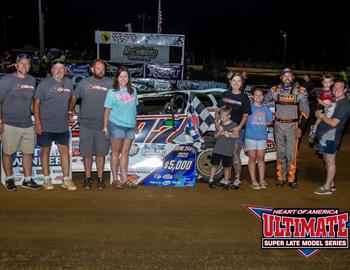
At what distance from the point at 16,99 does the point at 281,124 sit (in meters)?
3.82

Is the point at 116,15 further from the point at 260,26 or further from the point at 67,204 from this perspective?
the point at 67,204

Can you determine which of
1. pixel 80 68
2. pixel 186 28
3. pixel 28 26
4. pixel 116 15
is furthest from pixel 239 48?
pixel 80 68

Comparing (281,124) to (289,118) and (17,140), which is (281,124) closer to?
(289,118)

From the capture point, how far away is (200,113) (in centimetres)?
750

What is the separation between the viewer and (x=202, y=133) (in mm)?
7668

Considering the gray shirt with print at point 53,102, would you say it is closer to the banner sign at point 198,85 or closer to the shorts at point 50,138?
the shorts at point 50,138

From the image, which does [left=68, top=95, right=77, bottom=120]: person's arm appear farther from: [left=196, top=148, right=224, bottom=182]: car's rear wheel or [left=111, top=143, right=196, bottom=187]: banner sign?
[left=196, top=148, right=224, bottom=182]: car's rear wheel

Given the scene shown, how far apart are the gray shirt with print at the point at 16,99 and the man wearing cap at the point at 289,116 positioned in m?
3.51

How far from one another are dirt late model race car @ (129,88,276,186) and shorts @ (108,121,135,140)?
586 mm

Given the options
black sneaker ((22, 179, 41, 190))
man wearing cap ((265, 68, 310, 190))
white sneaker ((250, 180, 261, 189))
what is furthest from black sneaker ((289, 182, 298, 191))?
black sneaker ((22, 179, 41, 190))

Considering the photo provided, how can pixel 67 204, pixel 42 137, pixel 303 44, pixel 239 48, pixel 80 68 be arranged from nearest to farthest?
1. pixel 67 204
2. pixel 42 137
3. pixel 80 68
4. pixel 303 44
5. pixel 239 48

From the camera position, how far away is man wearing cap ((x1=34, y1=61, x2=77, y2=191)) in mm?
6516

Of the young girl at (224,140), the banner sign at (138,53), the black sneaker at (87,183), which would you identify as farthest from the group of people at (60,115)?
the banner sign at (138,53)

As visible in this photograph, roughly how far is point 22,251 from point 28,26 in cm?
10308
